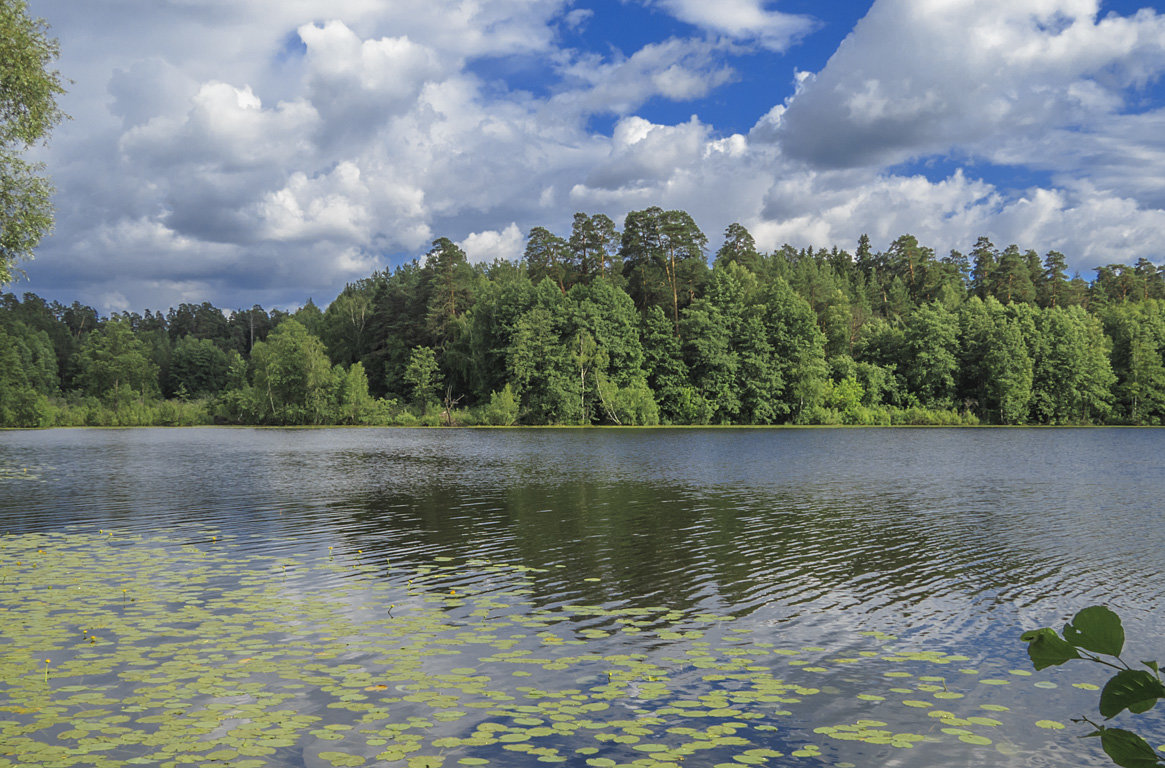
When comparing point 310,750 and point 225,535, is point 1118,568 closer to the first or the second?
point 310,750

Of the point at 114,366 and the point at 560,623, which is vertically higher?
the point at 114,366

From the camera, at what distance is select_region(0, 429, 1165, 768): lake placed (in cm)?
807

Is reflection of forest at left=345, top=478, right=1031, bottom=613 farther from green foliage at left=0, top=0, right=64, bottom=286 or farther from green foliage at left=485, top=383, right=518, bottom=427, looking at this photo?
green foliage at left=485, top=383, right=518, bottom=427

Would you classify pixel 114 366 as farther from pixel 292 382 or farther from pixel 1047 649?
pixel 1047 649

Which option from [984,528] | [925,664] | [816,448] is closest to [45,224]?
[925,664]

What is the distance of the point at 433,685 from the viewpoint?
940 cm

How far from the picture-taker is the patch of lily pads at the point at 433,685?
7.76 meters

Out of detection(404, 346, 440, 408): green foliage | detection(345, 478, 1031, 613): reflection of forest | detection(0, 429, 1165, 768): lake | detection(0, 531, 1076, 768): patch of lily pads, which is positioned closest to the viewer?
detection(0, 531, 1076, 768): patch of lily pads

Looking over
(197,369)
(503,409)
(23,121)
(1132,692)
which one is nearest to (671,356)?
(503,409)

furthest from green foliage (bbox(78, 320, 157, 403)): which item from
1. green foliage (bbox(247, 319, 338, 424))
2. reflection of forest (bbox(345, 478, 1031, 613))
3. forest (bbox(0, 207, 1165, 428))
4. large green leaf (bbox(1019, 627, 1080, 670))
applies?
large green leaf (bbox(1019, 627, 1080, 670))

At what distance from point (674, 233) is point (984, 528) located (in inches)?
3178

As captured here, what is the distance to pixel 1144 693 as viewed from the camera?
199cm

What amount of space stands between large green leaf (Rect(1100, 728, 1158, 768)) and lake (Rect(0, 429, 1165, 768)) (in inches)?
240

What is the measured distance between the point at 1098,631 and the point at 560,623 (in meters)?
11.0
